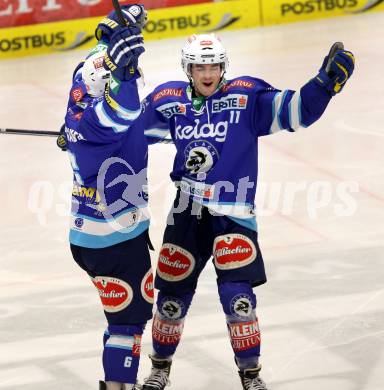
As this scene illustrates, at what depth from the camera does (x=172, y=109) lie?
5664mm

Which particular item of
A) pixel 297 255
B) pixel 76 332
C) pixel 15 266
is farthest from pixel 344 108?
pixel 76 332

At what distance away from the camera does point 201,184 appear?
18.5 ft

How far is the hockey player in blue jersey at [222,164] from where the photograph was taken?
5.52 meters

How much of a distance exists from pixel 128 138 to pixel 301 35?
9492 mm

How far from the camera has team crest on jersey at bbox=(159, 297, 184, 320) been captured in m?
5.78

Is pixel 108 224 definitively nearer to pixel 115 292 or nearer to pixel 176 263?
pixel 115 292

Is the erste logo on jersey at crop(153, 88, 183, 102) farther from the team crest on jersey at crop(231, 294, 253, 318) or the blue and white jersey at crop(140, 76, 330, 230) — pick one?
the team crest on jersey at crop(231, 294, 253, 318)

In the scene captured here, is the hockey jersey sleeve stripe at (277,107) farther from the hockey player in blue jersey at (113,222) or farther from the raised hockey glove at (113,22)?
the raised hockey glove at (113,22)

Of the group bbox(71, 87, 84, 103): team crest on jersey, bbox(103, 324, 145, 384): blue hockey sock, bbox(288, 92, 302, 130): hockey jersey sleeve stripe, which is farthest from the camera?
bbox(288, 92, 302, 130): hockey jersey sleeve stripe

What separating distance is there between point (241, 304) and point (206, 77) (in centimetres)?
105

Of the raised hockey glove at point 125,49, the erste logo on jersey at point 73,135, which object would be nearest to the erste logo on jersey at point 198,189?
the erste logo on jersey at point 73,135

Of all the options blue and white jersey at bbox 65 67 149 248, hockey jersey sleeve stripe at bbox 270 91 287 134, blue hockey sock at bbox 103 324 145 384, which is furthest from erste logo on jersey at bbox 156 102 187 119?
blue hockey sock at bbox 103 324 145 384

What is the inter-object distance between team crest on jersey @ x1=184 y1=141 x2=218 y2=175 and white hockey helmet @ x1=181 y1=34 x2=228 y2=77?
0.36 m

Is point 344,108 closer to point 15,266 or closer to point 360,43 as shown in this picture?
point 360,43
